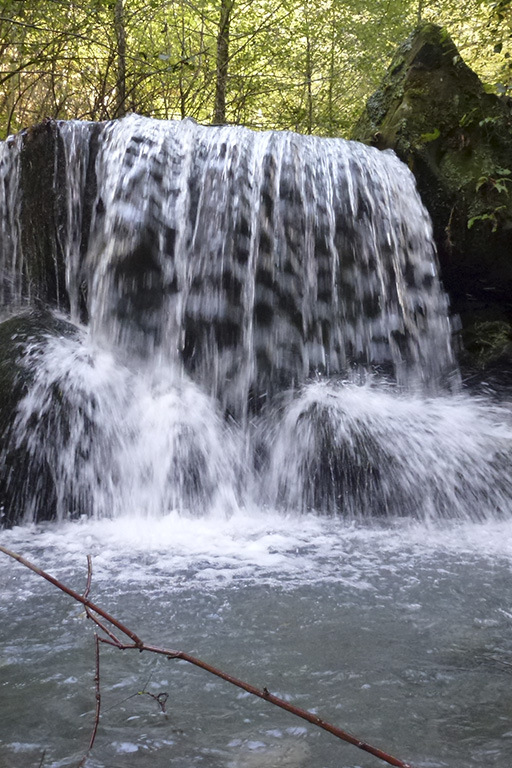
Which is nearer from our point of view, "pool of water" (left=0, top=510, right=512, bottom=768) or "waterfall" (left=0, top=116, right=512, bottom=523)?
"pool of water" (left=0, top=510, right=512, bottom=768)

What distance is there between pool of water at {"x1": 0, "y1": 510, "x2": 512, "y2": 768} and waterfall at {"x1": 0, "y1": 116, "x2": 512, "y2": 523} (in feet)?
1.77

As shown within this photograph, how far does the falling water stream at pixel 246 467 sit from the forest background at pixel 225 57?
377 cm

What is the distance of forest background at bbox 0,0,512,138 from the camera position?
8672 millimetres

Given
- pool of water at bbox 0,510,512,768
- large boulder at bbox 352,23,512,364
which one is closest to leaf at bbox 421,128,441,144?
large boulder at bbox 352,23,512,364

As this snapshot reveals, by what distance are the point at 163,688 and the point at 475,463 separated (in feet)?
9.13

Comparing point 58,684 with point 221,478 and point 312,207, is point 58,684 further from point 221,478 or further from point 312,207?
point 312,207

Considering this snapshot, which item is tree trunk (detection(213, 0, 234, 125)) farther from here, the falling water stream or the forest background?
the falling water stream

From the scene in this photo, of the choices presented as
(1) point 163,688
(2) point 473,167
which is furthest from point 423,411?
(1) point 163,688

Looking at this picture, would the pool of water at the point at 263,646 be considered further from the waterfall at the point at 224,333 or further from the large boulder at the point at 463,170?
the large boulder at the point at 463,170

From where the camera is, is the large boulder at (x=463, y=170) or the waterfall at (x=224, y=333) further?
the large boulder at (x=463, y=170)

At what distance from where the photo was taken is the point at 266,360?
16.6 feet

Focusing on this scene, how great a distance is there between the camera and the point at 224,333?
16.5ft

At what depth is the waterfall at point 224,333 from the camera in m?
4.13

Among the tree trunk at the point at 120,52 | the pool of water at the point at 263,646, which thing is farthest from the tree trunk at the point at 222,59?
the pool of water at the point at 263,646
